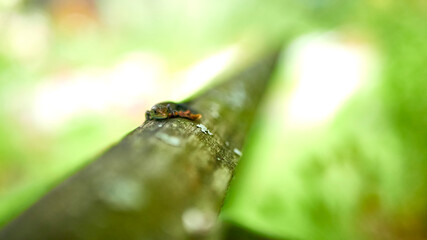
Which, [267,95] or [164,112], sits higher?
[267,95]

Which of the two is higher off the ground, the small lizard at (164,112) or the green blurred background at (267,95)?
the green blurred background at (267,95)

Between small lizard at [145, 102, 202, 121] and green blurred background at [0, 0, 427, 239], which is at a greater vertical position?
green blurred background at [0, 0, 427, 239]

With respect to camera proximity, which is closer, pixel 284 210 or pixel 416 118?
pixel 284 210

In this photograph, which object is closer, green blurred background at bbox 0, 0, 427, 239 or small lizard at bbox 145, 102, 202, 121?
small lizard at bbox 145, 102, 202, 121

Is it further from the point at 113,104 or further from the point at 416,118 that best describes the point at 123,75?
the point at 416,118

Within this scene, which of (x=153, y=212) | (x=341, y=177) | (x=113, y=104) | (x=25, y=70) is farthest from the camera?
(x=25, y=70)

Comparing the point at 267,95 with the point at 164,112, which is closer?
the point at 164,112

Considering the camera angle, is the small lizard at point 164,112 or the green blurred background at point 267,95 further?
the green blurred background at point 267,95

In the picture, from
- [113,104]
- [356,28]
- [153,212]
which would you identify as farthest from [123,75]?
[153,212]
